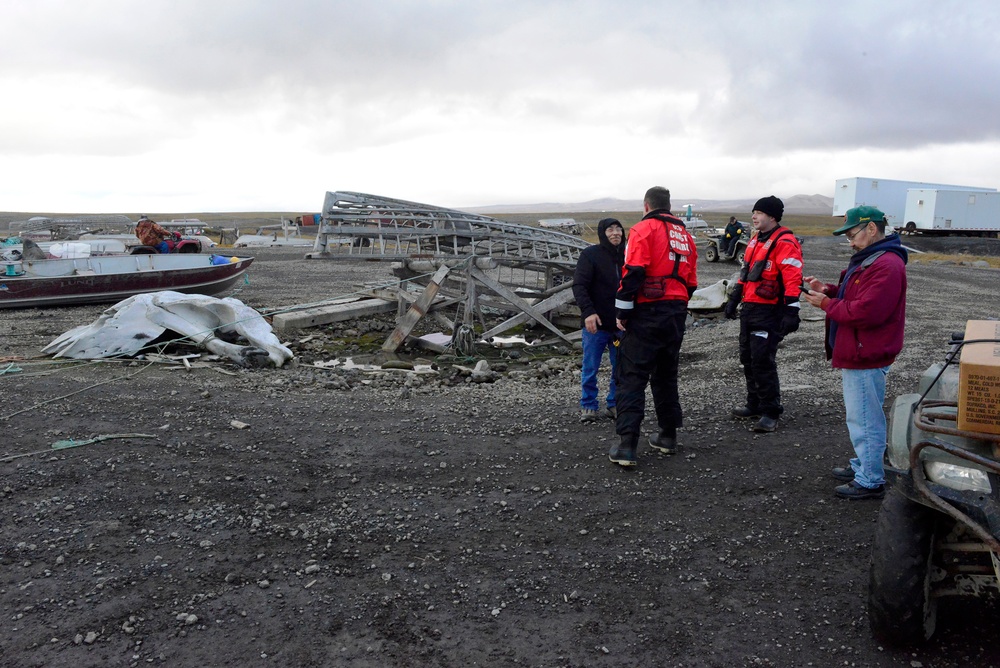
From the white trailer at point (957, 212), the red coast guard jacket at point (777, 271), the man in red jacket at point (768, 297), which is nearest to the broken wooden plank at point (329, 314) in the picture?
the man in red jacket at point (768, 297)

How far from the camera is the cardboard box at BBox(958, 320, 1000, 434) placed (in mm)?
2709

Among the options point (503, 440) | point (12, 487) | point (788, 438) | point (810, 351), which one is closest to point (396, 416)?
point (503, 440)

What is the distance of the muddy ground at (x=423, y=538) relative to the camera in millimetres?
3068

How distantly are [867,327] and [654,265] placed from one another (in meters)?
1.42

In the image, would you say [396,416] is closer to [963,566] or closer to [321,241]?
[321,241]

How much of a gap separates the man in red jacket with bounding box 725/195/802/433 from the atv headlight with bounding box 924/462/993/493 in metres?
2.68

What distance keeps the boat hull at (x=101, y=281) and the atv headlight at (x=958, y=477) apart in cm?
1358

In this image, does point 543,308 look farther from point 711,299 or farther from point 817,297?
point 817,297

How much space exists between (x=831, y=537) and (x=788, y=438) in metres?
1.71

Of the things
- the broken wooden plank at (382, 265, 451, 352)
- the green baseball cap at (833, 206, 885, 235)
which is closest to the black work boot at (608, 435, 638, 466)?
the green baseball cap at (833, 206, 885, 235)

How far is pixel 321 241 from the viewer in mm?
9352

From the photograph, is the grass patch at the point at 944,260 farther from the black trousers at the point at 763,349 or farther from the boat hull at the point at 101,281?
the boat hull at the point at 101,281

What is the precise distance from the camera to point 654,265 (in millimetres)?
4879

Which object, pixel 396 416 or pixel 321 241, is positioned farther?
pixel 321 241
